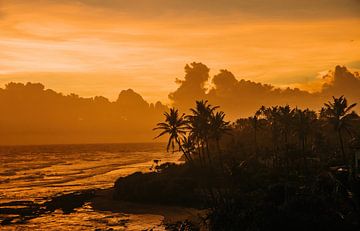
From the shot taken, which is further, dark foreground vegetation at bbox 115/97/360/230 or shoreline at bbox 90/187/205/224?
shoreline at bbox 90/187/205/224

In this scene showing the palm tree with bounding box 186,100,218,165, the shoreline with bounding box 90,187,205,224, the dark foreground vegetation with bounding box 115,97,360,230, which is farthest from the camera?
the palm tree with bounding box 186,100,218,165

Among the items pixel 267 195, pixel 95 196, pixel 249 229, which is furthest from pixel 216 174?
pixel 249 229

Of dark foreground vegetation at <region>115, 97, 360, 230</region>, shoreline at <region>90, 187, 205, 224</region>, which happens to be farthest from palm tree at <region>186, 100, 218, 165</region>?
shoreline at <region>90, 187, 205, 224</region>

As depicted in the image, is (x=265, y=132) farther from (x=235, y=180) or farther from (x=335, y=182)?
(x=335, y=182)

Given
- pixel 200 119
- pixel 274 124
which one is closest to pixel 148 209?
pixel 200 119

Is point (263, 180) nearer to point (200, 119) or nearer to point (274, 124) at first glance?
point (200, 119)

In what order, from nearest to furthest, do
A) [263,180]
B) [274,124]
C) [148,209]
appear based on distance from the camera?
1. [263,180]
2. [148,209]
3. [274,124]

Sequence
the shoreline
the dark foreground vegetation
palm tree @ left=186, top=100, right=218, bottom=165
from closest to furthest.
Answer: the dark foreground vegetation
the shoreline
palm tree @ left=186, top=100, right=218, bottom=165

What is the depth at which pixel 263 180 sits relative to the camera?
234 feet

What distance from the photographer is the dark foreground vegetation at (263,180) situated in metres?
48.1

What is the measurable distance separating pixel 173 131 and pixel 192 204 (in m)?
17.1

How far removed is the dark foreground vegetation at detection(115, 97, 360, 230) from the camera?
48062 mm

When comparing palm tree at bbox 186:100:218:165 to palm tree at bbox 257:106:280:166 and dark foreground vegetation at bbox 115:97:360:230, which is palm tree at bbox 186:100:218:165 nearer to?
dark foreground vegetation at bbox 115:97:360:230

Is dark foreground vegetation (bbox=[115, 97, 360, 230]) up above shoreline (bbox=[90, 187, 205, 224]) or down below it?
above
